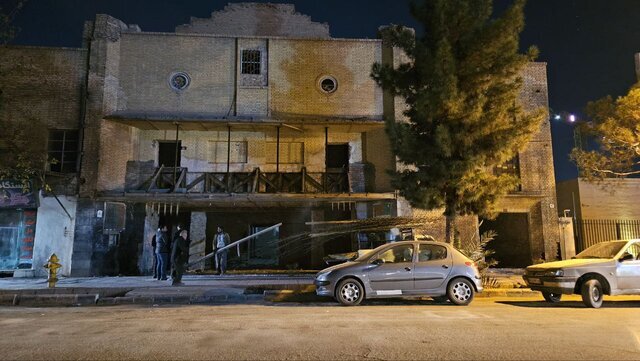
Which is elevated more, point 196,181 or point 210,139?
point 210,139

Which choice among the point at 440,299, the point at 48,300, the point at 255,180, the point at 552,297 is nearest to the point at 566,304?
the point at 552,297

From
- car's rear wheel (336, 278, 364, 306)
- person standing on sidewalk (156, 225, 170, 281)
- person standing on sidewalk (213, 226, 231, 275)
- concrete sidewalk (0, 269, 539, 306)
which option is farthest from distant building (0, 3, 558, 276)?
car's rear wheel (336, 278, 364, 306)

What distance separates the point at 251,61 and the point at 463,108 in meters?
10.2

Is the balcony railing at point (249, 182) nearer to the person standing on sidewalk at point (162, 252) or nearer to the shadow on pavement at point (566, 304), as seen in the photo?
the person standing on sidewalk at point (162, 252)

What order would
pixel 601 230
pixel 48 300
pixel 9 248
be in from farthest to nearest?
pixel 601 230
pixel 9 248
pixel 48 300

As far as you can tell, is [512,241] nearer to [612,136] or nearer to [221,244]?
[612,136]

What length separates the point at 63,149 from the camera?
57.7 feet

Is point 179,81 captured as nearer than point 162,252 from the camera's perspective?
No

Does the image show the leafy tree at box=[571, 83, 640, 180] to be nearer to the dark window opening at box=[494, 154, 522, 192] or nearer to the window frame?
the dark window opening at box=[494, 154, 522, 192]

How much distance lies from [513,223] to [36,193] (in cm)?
1884

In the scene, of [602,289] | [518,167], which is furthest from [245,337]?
[518,167]

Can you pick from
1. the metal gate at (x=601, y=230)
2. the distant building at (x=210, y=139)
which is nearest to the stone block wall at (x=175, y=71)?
the distant building at (x=210, y=139)

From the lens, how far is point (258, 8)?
21.5 meters

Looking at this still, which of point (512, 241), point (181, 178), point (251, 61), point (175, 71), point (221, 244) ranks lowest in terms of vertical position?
point (221, 244)
